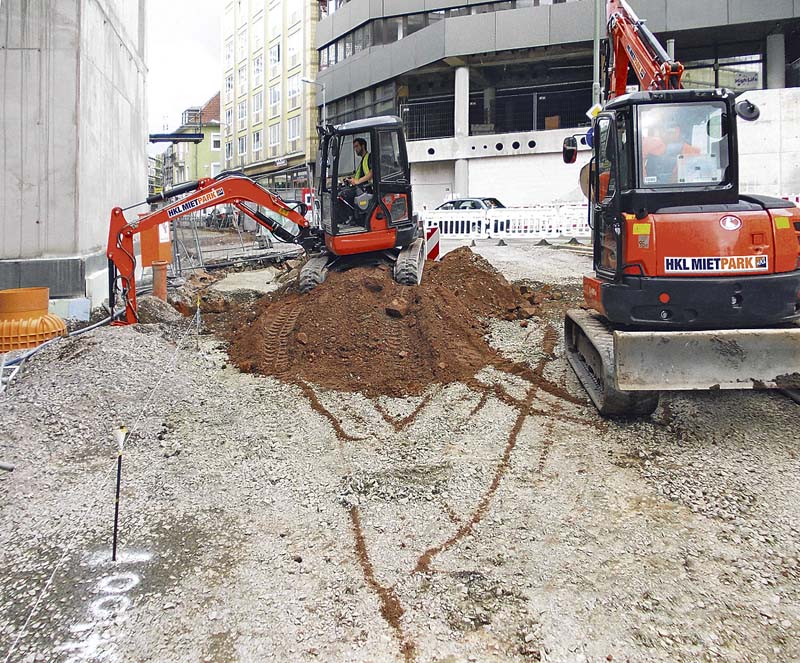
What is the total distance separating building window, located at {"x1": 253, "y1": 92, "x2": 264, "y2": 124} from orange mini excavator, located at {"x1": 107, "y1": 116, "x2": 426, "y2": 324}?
174 feet

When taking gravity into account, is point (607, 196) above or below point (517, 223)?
below

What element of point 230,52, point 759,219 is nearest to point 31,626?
point 759,219

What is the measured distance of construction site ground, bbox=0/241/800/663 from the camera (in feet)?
11.5

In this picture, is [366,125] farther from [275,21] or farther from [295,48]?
[275,21]

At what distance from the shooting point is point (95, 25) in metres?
12.3

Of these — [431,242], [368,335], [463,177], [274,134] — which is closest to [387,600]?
[368,335]

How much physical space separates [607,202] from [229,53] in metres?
70.3

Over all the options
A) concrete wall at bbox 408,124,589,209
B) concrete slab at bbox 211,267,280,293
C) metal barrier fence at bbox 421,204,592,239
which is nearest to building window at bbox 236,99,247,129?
concrete wall at bbox 408,124,589,209

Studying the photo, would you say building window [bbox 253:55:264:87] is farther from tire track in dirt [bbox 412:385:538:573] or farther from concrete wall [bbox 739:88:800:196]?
tire track in dirt [bbox 412:385:538:573]

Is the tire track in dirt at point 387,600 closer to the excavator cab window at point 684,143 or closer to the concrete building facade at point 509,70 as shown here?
the excavator cab window at point 684,143

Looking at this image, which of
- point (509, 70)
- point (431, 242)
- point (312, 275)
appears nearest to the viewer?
point (312, 275)

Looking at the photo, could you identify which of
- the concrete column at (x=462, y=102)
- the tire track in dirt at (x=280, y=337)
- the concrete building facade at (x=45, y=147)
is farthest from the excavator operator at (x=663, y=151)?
the concrete column at (x=462, y=102)

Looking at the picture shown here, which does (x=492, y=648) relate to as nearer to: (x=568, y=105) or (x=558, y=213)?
(x=558, y=213)

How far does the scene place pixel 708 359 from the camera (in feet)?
19.1
